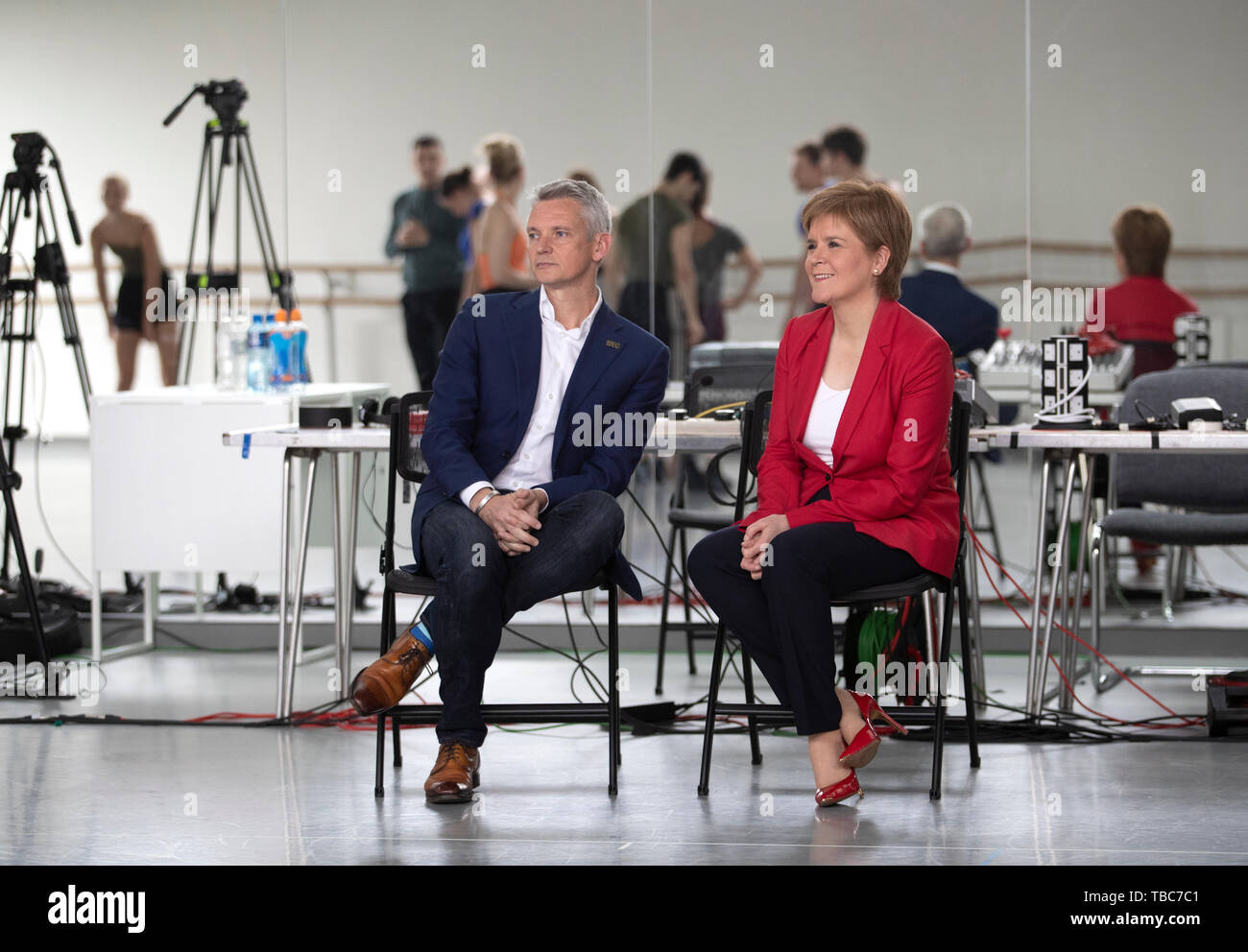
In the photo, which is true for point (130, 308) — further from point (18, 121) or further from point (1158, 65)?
point (1158, 65)

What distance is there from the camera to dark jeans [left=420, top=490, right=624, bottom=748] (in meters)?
3.14

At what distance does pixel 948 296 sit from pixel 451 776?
2.71m

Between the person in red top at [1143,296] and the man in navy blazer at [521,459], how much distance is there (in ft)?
9.28

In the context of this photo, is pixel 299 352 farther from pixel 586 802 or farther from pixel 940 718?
pixel 940 718

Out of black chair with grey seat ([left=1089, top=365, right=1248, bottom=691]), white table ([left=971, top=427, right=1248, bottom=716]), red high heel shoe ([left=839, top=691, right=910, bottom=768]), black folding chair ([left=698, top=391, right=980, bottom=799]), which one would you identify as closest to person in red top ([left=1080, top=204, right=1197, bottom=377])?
black chair with grey seat ([left=1089, top=365, right=1248, bottom=691])

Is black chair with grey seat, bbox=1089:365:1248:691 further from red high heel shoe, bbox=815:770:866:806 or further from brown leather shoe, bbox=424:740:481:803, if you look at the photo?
brown leather shoe, bbox=424:740:481:803

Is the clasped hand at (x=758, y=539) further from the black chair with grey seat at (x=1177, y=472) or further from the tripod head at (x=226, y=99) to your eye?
the tripod head at (x=226, y=99)

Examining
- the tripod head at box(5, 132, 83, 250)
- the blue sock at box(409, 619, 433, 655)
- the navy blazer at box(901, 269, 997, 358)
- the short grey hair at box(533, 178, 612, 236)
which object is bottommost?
the blue sock at box(409, 619, 433, 655)

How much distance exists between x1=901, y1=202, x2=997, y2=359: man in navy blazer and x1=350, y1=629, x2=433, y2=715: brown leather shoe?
2338 mm

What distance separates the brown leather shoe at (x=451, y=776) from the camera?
3139 mm

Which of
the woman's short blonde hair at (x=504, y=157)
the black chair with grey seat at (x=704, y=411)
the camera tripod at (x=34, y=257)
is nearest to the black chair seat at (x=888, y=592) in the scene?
the black chair with grey seat at (x=704, y=411)

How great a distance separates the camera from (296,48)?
5578 millimetres

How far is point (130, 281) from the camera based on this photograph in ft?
19.1
